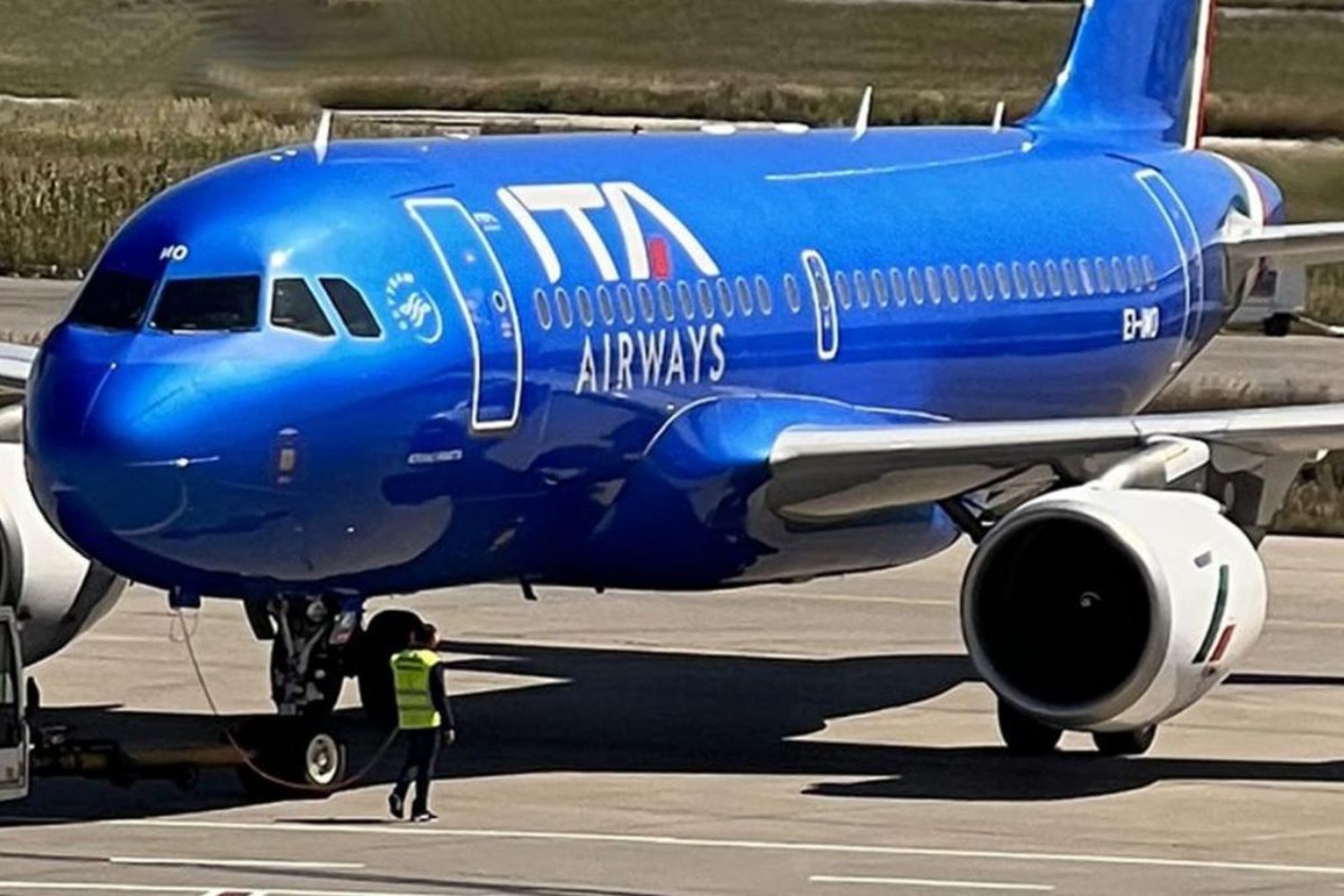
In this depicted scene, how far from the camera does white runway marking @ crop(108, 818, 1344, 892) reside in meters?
21.9

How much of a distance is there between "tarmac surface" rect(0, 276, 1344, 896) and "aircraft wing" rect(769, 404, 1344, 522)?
1.75 meters

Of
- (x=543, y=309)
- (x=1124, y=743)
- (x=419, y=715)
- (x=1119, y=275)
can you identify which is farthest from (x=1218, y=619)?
(x=1119, y=275)

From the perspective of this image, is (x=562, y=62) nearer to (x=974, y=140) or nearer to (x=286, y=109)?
(x=286, y=109)

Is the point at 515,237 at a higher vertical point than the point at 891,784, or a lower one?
higher

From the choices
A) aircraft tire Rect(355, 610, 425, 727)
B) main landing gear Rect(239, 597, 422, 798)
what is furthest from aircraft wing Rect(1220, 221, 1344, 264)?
main landing gear Rect(239, 597, 422, 798)

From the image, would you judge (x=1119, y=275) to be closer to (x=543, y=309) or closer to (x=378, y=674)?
(x=378, y=674)

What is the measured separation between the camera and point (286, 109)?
37344 millimetres

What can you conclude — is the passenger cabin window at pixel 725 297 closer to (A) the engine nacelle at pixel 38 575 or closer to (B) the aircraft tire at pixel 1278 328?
(A) the engine nacelle at pixel 38 575

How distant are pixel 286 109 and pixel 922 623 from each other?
8119mm

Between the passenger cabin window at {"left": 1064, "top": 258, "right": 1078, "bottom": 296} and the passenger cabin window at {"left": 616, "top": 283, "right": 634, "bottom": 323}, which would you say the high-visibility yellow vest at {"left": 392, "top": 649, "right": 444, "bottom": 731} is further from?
the passenger cabin window at {"left": 1064, "top": 258, "right": 1078, "bottom": 296}

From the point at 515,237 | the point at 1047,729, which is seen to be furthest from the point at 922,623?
the point at 515,237

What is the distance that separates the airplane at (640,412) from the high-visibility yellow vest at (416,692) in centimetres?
73

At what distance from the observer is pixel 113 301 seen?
A: 23.0m

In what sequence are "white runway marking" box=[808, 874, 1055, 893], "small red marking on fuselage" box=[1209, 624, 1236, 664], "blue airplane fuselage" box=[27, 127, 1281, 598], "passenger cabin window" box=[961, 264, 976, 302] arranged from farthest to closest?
"passenger cabin window" box=[961, 264, 976, 302]
"small red marking on fuselage" box=[1209, 624, 1236, 664]
"blue airplane fuselage" box=[27, 127, 1281, 598]
"white runway marking" box=[808, 874, 1055, 893]
